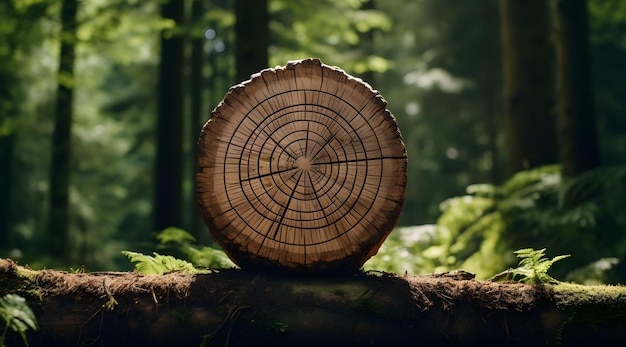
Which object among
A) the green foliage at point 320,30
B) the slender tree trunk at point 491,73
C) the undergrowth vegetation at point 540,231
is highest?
the slender tree trunk at point 491,73

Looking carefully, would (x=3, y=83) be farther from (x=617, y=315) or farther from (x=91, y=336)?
(x=617, y=315)

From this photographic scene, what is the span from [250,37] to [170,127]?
13.4ft

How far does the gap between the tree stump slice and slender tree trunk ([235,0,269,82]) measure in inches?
144

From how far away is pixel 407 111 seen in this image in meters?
22.9

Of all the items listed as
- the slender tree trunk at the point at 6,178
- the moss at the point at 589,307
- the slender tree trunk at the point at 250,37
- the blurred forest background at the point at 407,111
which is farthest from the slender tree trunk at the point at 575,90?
the slender tree trunk at the point at 6,178

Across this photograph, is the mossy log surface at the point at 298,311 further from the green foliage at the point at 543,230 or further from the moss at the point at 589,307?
the green foliage at the point at 543,230

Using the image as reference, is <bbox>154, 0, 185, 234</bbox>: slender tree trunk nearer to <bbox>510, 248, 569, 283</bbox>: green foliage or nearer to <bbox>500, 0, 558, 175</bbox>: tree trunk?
<bbox>500, 0, 558, 175</bbox>: tree trunk

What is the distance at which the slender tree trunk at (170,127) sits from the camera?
10.7 metres

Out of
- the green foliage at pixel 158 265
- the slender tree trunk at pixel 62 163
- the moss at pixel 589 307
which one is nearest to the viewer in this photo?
the moss at pixel 589 307

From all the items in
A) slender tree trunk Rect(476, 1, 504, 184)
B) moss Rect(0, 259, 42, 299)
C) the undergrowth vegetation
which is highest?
slender tree trunk Rect(476, 1, 504, 184)

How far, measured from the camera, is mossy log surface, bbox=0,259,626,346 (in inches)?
134

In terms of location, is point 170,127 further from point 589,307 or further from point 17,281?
point 589,307

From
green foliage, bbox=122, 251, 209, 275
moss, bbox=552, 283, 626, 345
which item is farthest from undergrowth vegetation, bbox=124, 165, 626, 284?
moss, bbox=552, 283, 626, 345

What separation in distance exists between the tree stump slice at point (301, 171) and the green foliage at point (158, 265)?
0.42 metres
